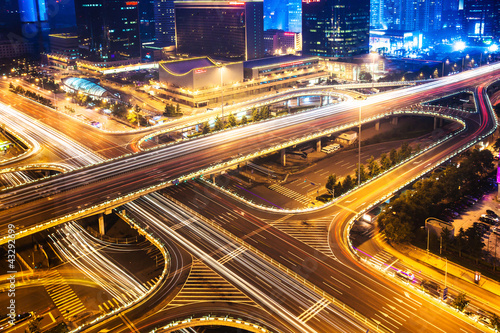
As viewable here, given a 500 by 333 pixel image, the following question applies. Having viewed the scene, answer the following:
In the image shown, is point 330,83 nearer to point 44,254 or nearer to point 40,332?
point 44,254

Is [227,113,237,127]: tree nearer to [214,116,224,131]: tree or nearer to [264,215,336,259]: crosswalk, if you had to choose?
[214,116,224,131]: tree

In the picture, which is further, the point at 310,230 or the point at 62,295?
the point at 310,230

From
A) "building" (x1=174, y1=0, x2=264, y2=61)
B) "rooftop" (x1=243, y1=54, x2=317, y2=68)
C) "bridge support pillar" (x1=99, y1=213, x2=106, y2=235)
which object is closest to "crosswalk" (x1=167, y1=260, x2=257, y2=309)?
"bridge support pillar" (x1=99, y1=213, x2=106, y2=235)

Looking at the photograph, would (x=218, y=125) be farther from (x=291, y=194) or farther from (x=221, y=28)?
(x=221, y=28)

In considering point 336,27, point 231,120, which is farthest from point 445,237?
point 336,27

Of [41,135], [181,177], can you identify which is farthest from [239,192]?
[41,135]

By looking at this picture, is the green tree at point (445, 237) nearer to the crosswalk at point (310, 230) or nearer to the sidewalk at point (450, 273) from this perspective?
the sidewalk at point (450, 273)

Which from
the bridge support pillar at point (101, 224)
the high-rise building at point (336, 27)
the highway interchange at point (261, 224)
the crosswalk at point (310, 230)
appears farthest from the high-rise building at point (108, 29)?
the crosswalk at point (310, 230)
